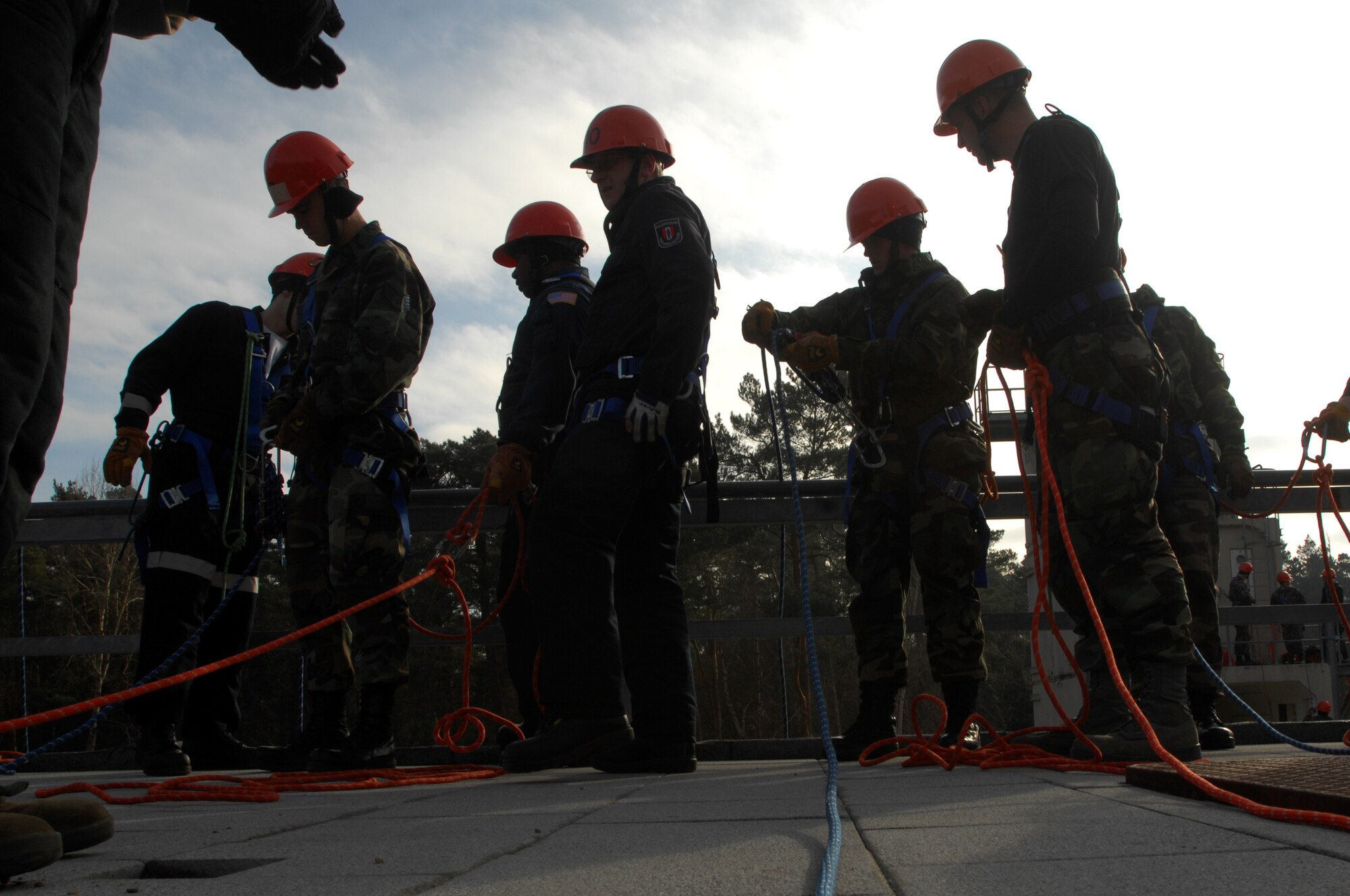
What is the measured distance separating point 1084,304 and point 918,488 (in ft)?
3.50

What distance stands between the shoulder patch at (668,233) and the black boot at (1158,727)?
6.49ft

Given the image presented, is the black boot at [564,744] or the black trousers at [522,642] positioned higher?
the black trousers at [522,642]

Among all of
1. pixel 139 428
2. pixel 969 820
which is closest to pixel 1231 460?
pixel 969 820

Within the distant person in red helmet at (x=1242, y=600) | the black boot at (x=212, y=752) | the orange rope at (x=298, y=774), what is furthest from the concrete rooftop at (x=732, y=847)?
the distant person in red helmet at (x=1242, y=600)

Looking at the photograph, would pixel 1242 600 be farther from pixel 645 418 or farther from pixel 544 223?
pixel 645 418

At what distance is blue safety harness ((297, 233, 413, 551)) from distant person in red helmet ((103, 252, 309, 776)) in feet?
2.14

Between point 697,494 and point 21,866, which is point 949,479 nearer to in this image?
point 697,494

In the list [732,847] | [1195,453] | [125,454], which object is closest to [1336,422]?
[1195,453]

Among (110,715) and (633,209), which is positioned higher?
(633,209)

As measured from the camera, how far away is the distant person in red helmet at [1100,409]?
10.9 feet

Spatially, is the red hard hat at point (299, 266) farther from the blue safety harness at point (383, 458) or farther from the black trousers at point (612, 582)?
the black trousers at point (612, 582)

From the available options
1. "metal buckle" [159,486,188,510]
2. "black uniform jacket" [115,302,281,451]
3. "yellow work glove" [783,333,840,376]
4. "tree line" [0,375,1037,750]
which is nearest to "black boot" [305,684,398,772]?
"metal buckle" [159,486,188,510]

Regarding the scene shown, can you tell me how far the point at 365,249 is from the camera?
4512 millimetres

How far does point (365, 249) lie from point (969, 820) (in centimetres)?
343
